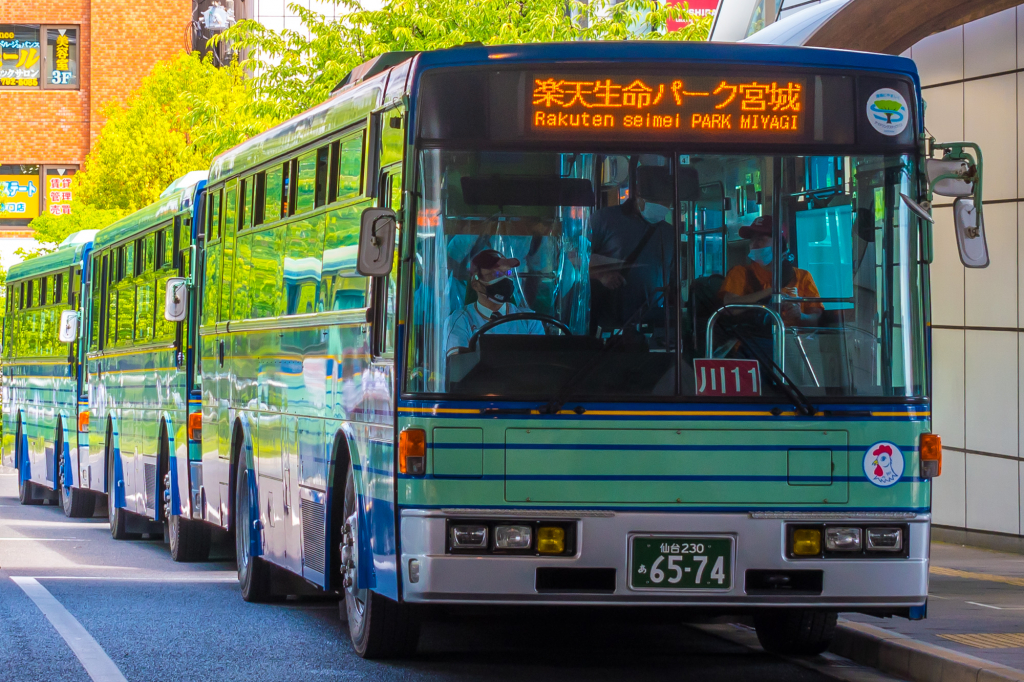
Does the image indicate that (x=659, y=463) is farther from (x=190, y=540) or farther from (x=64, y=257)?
(x=64, y=257)

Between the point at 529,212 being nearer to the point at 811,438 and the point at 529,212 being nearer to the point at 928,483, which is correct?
the point at 811,438

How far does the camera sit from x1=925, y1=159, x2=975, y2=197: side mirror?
28.5 feet

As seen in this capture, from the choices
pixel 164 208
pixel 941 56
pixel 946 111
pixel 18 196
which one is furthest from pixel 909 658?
pixel 18 196

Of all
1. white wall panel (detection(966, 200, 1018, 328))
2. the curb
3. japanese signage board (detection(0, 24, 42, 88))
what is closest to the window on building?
japanese signage board (detection(0, 24, 42, 88))

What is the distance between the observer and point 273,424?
39.1 feet

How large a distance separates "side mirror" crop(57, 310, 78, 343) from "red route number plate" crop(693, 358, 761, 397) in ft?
51.2

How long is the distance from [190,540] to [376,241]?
8.84m

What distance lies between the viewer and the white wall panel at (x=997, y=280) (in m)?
16.7

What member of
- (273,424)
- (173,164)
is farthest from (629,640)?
(173,164)

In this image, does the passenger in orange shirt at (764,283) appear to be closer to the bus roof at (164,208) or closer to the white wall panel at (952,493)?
the bus roof at (164,208)

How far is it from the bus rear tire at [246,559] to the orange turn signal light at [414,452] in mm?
4394

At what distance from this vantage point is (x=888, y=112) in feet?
28.9

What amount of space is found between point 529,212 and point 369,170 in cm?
128

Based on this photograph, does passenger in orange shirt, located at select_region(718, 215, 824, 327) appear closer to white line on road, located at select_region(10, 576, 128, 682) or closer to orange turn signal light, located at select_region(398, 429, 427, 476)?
orange turn signal light, located at select_region(398, 429, 427, 476)
